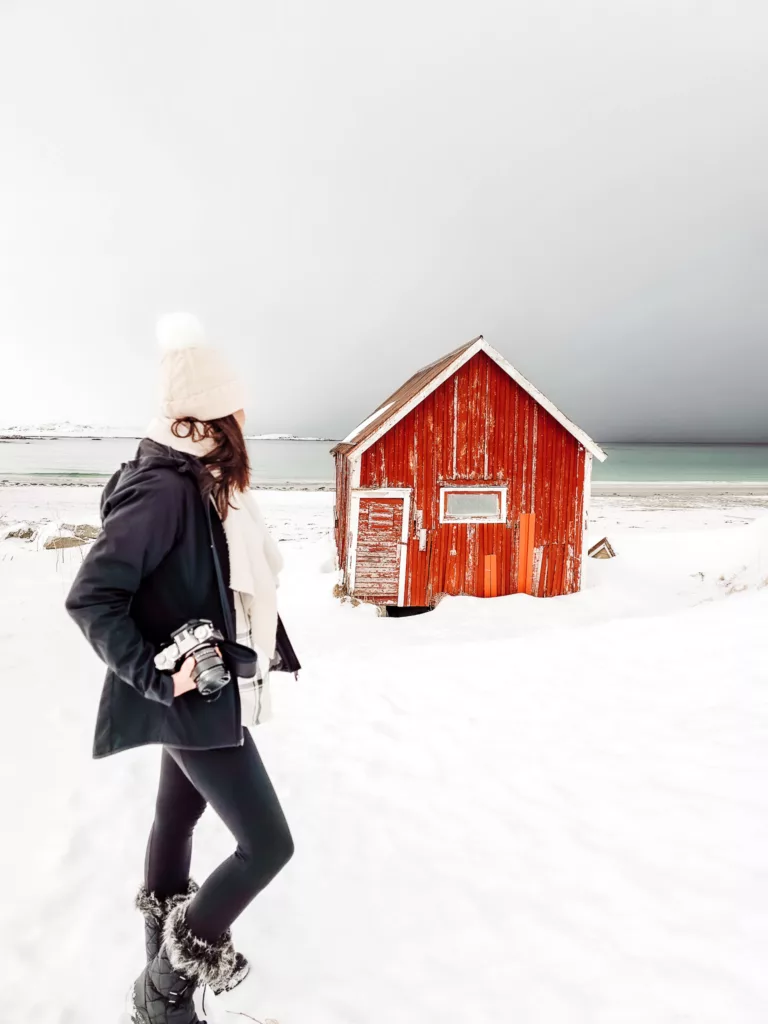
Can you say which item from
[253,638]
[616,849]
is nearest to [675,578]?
[616,849]

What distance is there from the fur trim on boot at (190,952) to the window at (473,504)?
29.0 feet

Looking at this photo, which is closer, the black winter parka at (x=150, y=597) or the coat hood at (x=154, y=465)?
the black winter parka at (x=150, y=597)

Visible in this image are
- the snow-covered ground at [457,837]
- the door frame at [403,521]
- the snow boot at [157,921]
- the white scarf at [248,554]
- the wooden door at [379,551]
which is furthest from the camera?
the wooden door at [379,551]

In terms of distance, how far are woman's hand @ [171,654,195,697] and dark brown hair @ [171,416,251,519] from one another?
47 centimetres

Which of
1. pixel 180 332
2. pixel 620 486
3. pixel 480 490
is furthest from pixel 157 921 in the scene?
pixel 620 486

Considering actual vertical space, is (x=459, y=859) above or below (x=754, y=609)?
below

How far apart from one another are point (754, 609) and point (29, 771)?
7224 mm

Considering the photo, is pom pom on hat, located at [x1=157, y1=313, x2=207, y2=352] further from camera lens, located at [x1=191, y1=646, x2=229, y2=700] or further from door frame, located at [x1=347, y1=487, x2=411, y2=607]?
door frame, located at [x1=347, y1=487, x2=411, y2=607]

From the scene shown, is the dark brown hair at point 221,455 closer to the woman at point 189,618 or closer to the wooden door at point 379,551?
the woman at point 189,618

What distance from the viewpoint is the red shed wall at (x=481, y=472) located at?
33.8 ft

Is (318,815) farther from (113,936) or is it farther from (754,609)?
(754,609)

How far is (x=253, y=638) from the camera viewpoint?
198 centimetres

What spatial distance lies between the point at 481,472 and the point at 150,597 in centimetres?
927

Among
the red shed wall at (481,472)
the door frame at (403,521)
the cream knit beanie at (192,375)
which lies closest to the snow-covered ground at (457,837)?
the cream knit beanie at (192,375)
